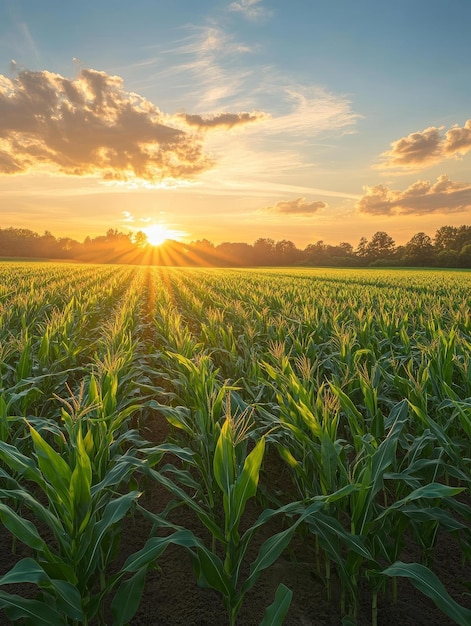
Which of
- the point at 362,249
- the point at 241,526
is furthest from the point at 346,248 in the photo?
the point at 241,526

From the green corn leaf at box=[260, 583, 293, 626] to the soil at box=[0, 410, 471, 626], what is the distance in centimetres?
84

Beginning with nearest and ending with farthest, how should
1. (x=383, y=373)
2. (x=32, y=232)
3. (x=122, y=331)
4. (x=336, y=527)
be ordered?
(x=336, y=527) → (x=383, y=373) → (x=122, y=331) → (x=32, y=232)

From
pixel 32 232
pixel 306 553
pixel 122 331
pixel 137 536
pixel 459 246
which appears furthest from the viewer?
pixel 32 232

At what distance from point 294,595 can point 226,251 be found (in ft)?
418

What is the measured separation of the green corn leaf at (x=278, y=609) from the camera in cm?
189

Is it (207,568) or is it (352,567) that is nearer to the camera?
(207,568)

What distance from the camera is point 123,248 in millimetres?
140750

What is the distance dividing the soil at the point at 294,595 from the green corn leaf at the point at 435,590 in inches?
30.3

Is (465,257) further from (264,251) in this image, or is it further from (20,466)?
(20,466)

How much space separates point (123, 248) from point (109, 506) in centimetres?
14471

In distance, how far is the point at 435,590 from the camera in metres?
2.01

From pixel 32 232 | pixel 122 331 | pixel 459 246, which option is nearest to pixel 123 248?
pixel 32 232

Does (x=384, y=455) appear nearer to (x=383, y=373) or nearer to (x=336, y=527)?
(x=336, y=527)

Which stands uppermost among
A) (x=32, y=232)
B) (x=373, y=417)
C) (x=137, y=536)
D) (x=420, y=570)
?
(x=32, y=232)
